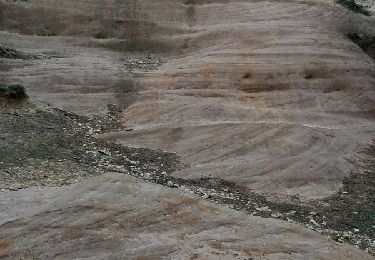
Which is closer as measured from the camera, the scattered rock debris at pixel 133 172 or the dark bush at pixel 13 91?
the scattered rock debris at pixel 133 172

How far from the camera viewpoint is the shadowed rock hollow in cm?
1684

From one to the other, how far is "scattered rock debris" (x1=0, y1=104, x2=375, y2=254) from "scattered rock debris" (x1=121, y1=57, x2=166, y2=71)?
181 inches

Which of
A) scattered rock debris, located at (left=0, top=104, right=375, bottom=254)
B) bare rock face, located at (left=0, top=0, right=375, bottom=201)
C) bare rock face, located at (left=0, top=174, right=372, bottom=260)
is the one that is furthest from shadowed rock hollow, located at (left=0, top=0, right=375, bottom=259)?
bare rock face, located at (left=0, top=174, right=372, bottom=260)

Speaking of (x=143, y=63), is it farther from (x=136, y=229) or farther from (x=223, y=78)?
(x=136, y=229)

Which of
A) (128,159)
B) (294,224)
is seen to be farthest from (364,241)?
(128,159)

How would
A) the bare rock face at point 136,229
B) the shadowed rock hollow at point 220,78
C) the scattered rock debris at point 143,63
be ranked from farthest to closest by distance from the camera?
the scattered rock debris at point 143,63 → the shadowed rock hollow at point 220,78 → the bare rock face at point 136,229

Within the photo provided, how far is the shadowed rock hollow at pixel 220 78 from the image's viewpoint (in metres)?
16.8

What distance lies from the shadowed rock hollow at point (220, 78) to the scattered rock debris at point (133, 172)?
448mm

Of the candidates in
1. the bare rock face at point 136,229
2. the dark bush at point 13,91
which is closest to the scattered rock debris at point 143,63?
the dark bush at point 13,91

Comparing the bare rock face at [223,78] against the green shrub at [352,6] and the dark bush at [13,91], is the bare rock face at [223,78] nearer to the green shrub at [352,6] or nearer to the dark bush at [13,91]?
the green shrub at [352,6]

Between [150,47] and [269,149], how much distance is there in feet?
28.8

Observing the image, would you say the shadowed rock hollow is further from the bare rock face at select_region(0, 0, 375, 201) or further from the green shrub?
the green shrub

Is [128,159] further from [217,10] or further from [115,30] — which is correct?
[217,10]

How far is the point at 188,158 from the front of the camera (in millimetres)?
16578
